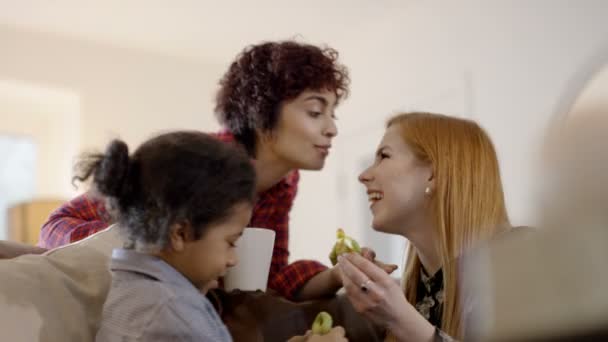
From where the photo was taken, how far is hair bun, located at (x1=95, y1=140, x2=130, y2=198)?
2.87 ft

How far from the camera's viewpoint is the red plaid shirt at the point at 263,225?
1.31m

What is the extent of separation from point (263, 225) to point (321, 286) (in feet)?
0.92

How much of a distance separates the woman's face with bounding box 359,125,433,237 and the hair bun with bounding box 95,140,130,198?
546 mm

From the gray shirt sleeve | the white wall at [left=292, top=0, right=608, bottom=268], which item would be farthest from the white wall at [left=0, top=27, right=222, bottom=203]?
the gray shirt sleeve

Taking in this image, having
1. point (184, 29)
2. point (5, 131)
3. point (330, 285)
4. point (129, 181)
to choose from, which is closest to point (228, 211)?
point (129, 181)

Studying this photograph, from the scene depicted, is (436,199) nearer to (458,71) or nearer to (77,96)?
(458,71)

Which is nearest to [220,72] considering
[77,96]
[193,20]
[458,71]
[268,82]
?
[193,20]

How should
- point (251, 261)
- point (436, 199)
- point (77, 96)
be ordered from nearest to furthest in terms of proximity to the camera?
point (251, 261), point (436, 199), point (77, 96)

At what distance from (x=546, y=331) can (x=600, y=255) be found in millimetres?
31

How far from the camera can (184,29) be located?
361 cm

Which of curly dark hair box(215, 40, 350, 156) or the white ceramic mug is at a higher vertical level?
curly dark hair box(215, 40, 350, 156)

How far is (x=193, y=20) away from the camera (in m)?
3.49

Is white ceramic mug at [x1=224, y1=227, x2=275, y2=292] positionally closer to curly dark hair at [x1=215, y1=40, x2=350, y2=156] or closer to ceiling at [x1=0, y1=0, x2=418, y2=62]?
curly dark hair at [x1=215, y1=40, x2=350, y2=156]

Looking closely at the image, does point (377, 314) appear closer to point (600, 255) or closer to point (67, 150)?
point (600, 255)
